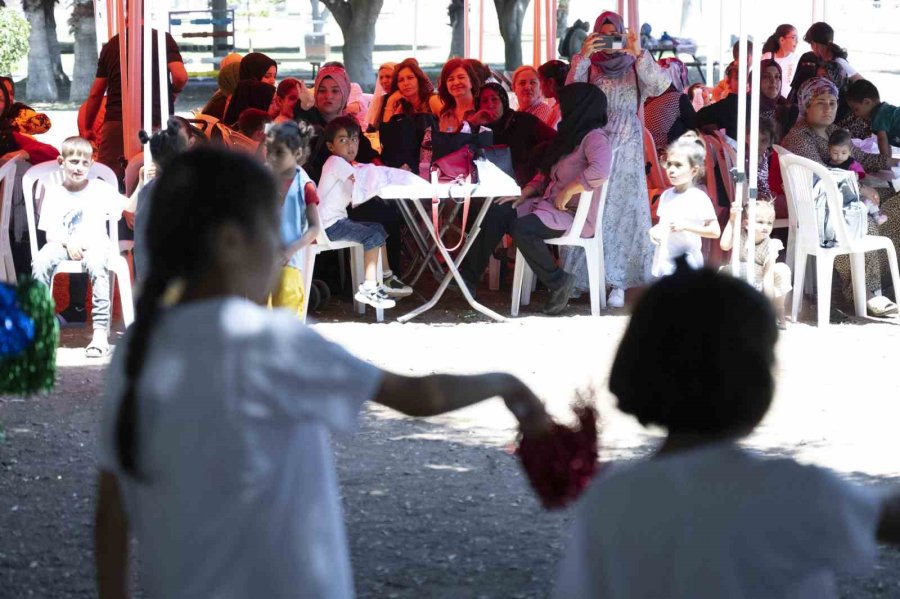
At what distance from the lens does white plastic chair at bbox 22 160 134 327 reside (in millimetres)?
7684

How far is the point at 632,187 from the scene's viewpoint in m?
8.86

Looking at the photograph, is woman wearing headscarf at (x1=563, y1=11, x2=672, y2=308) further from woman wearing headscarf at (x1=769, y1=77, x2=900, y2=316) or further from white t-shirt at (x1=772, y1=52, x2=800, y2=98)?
white t-shirt at (x1=772, y1=52, x2=800, y2=98)

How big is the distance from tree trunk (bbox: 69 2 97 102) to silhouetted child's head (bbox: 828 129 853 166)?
19472mm

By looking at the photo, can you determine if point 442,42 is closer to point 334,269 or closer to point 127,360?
point 334,269

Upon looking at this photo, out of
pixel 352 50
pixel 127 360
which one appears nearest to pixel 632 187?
pixel 127 360

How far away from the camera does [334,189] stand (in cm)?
828

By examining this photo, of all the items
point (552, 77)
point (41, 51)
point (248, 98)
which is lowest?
point (248, 98)

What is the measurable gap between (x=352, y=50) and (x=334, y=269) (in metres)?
17.8

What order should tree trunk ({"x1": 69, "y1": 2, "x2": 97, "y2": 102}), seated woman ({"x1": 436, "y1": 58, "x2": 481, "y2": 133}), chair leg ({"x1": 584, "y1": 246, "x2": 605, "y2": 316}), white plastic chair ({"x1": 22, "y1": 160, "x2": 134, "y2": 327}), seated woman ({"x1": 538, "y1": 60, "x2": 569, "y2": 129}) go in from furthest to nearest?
tree trunk ({"x1": 69, "y1": 2, "x2": 97, "y2": 102}) → seated woman ({"x1": 538, "y1": 60, "x2": 569, "y2": 129}) → seated woman ({"x1": 436, "y1": 58, "x2": 481, "y2": 133}) → chair leg ({"x1": 584, "y1": 246, "x2": 605, "y2": 316}) → white plastic chair ({"x1": 22, "y1": 160, "x2": 134, "y2": 327})

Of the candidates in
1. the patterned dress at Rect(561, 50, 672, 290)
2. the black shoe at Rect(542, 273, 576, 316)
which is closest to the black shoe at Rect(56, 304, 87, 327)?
the black shoe at Rect(542, 273, 576, 316)

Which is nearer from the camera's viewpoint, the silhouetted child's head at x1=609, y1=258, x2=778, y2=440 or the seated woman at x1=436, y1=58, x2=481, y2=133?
the silhouetted child's head at x1=609, y1=258, x2=778, y2=440

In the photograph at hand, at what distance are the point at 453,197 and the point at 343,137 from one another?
720 millimetres

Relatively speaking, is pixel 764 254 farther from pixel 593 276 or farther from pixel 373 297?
pixel 373 297

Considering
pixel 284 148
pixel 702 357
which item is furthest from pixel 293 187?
pixel 702 357
